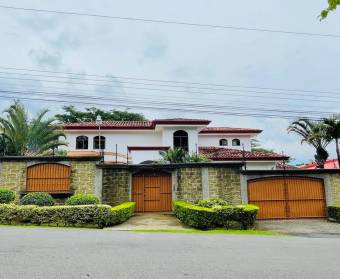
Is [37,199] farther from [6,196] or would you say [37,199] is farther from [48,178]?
[48,178]

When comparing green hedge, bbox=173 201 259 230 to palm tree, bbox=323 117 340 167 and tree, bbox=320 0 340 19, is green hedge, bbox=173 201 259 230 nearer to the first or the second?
palm tree, bbox=323 117 340 167

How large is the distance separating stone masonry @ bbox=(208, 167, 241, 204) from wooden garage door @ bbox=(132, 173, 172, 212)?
9.01ft

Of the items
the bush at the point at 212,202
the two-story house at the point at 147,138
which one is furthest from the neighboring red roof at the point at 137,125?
the bush at the point at 212,202

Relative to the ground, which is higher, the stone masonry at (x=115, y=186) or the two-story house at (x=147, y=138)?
the two-story house at (x=147, y=138)

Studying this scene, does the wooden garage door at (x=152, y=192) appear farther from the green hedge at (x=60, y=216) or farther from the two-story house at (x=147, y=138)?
the two-story house at (x=147, y=138)

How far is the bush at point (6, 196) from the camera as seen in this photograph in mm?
17466

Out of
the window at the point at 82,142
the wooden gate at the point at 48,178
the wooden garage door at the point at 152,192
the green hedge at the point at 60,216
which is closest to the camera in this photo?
the green hedge at the point at 60,216

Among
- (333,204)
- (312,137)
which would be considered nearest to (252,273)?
(333,204)

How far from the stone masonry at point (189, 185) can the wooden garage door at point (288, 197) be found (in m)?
3.13

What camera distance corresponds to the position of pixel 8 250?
26.9 feet

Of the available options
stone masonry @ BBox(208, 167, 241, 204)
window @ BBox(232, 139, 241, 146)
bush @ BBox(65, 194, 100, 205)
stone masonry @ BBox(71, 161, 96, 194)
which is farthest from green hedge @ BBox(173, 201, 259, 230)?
window @ BBox(232, 139, 241, 146)

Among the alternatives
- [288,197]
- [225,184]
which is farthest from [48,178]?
[288,197]

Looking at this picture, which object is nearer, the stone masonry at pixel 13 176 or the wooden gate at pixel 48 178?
the stone masonry at pixel 13 176

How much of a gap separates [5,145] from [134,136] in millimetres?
12485
